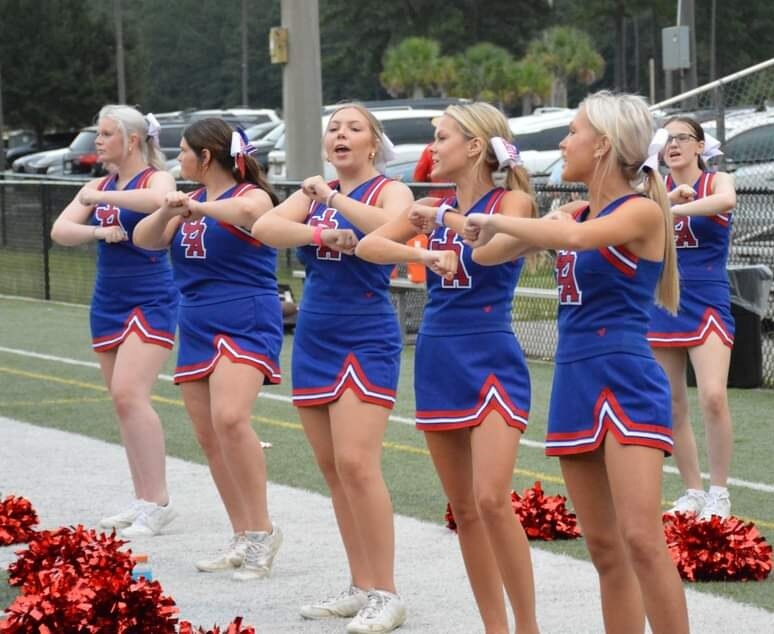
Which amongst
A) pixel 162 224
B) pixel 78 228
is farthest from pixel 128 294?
pixel 162 224

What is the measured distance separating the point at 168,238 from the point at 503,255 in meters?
2.39

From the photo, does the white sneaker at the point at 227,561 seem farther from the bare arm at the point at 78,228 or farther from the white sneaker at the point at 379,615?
the bare arm at the point at 78,228

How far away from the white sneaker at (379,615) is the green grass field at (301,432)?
125 centimetres

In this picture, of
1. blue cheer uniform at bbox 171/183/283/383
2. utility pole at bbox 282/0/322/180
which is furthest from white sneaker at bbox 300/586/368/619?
utility pole at bbox 282/0/322/180

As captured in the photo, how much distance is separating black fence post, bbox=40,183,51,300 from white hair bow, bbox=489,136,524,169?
16047 millimetres

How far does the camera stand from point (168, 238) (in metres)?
7.08

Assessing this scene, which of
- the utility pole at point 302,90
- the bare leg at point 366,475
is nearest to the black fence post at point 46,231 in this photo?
the utility pole at point 302,90

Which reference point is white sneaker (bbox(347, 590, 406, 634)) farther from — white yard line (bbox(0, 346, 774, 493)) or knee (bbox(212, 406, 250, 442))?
white yard line (bbox(0, 346, 774, 493))

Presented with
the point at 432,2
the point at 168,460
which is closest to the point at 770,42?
the point at 432,2

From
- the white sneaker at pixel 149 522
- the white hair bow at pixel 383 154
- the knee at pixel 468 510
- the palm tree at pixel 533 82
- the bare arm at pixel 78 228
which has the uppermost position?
the palm tree at pixel 533 82

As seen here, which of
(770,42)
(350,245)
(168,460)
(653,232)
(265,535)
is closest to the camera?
(653,232)

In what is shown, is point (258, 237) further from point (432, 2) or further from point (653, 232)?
point (432, 2)

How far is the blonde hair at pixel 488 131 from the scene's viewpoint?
548cm

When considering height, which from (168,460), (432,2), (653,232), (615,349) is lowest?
(168,460)
